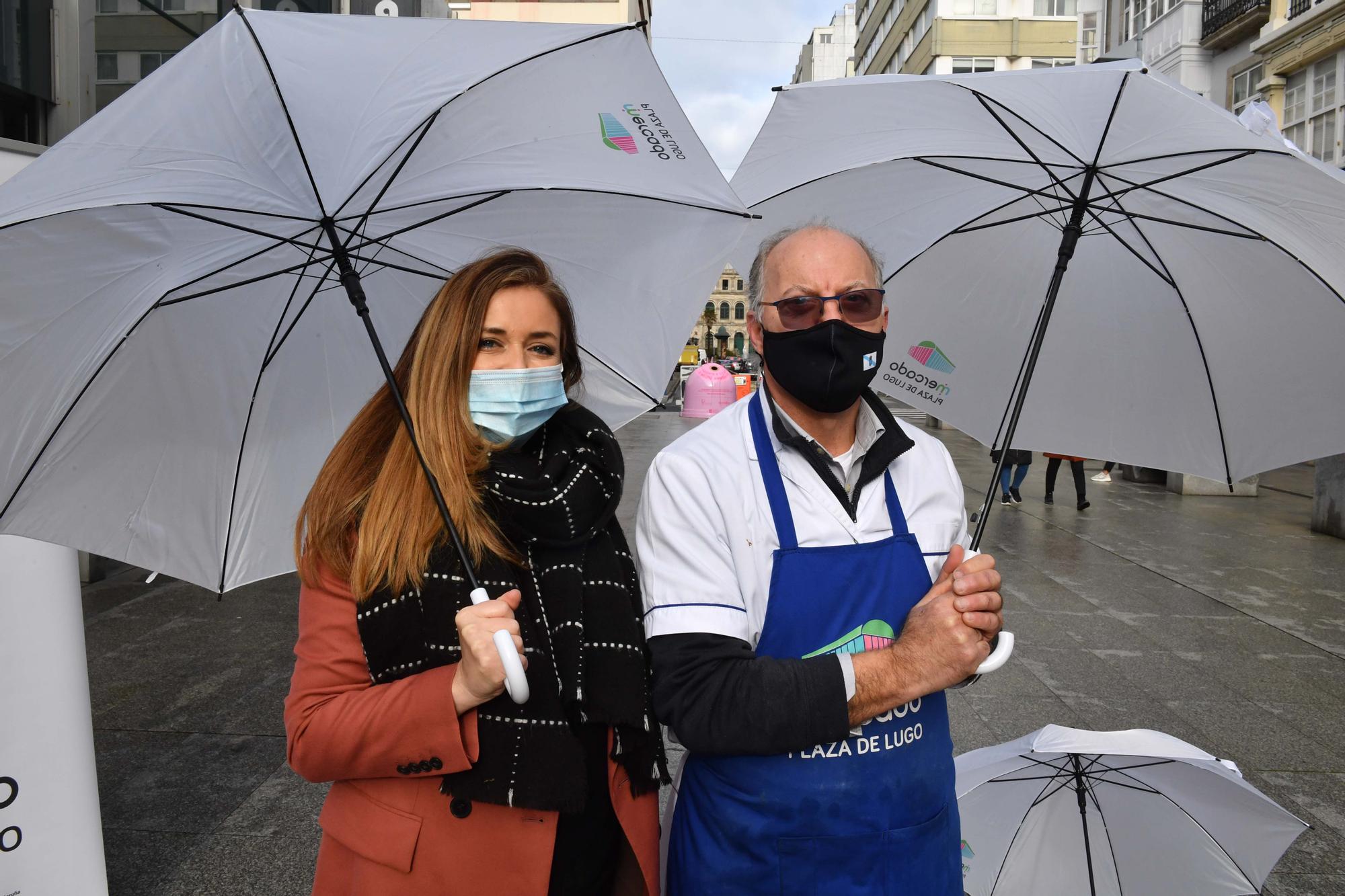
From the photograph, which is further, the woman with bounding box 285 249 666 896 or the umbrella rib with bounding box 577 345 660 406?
the umbrella rib with bounding box 577 345 660 406

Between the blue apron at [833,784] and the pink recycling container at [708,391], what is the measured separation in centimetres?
2456

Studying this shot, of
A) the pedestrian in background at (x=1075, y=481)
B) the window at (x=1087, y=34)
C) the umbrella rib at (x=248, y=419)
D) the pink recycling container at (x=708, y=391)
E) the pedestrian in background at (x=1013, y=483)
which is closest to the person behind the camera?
the umbrella rib at (x=248, y=419)

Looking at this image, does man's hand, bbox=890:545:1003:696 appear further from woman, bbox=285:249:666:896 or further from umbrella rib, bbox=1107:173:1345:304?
umbrella rib, bbox=1107:173:1345:304

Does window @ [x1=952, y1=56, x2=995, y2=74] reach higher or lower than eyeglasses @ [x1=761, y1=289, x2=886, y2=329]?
higher

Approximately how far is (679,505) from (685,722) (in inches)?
15.1

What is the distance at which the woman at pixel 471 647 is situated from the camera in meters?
1.82

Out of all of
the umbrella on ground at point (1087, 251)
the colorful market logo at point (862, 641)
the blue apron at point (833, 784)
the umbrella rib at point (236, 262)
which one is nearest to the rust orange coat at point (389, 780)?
the blue apron at point (833, 784)

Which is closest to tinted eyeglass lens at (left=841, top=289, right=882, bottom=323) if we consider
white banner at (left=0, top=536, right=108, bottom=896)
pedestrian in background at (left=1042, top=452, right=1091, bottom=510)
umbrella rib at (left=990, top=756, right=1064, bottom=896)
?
umbrella rib at (left=990, top=756, right=1064, bottom=896)

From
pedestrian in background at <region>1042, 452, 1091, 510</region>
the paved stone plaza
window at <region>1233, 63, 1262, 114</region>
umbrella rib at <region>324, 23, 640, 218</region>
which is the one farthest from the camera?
window at <region>1233, 63, 1262, 114</region>

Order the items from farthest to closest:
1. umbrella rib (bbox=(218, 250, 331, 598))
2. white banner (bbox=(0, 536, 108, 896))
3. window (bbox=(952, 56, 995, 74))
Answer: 1. window (bbox=(952, 56, 995, 74))
2. white banner (bbox=(0, 536, 108, 896))
3. umbrella rib (bbox=(218, 250, 331, 598))

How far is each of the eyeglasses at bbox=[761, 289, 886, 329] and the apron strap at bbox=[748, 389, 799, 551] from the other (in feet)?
0.56

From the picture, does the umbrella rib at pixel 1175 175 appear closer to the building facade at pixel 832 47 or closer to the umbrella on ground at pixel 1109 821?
the umbrella on ground at pixel 1109 821

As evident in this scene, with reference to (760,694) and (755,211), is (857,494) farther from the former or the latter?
(755,211)

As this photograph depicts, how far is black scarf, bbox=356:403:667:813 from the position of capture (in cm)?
185
